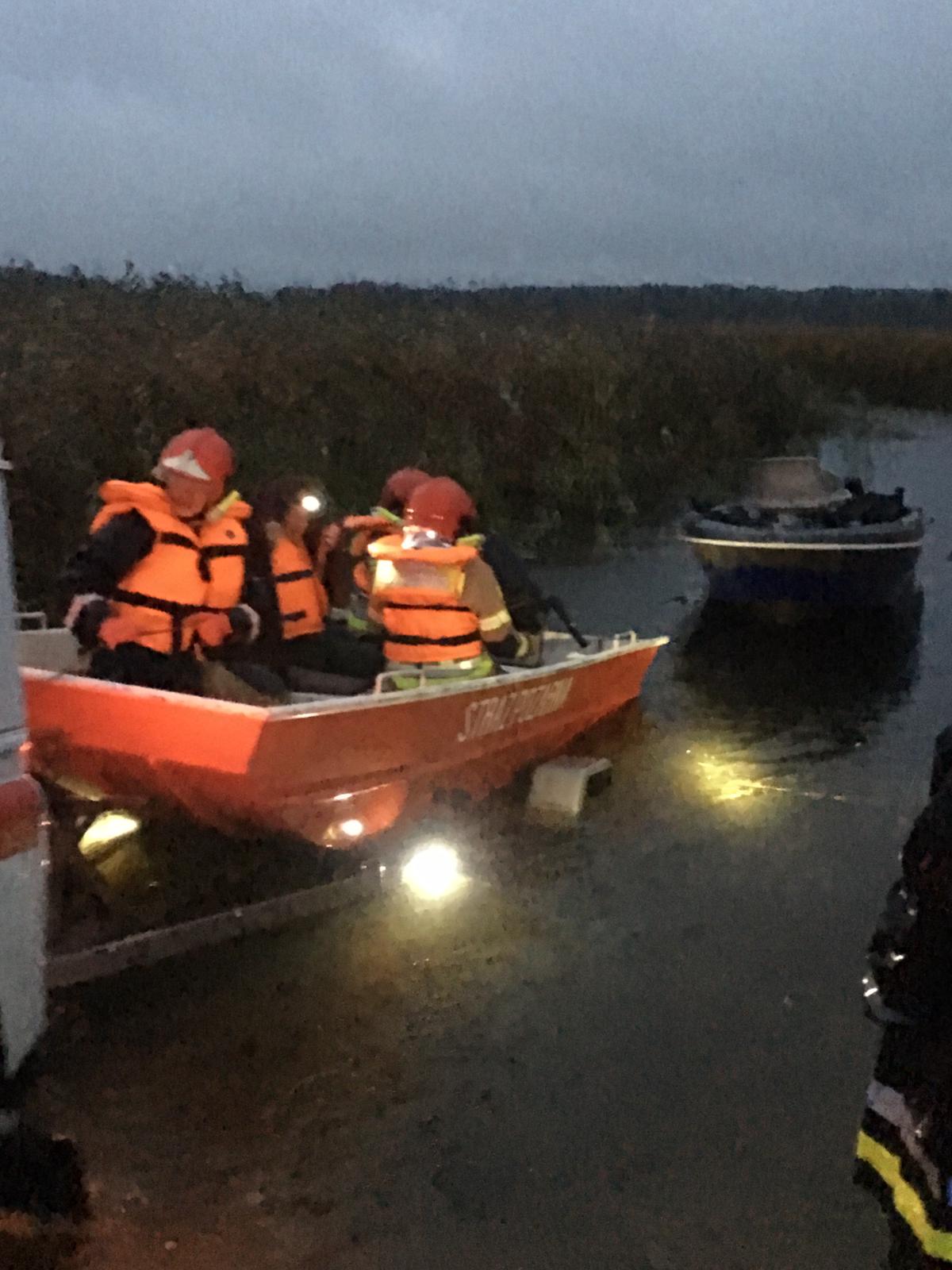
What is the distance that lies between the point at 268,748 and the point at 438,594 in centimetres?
159

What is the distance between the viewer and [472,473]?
15.6 meters

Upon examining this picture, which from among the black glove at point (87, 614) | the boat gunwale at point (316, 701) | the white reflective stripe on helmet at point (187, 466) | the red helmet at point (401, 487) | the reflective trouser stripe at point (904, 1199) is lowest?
the boat gunwale at point (316, 701)

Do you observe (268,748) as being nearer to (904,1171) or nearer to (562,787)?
(562,787)

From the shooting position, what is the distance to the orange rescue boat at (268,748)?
5.09 metres

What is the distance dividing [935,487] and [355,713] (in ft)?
57.5

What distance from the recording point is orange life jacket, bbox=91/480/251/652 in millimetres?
5453

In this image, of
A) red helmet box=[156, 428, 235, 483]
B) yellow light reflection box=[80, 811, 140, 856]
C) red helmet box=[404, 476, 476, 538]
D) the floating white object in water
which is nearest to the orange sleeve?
red helmet box=[404, 476, 476, 538]

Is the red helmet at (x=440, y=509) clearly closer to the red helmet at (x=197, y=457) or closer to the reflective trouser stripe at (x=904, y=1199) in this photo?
the red helmet at (x=197, y=457)

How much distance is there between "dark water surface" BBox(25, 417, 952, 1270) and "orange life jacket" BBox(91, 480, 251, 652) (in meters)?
1.43

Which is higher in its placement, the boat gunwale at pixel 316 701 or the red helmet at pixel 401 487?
the red helmet at pixel 401 487

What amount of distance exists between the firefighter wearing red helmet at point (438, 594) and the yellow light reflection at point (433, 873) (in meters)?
0.85

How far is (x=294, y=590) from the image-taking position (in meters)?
6.59

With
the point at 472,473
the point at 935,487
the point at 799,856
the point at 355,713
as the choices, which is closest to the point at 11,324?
the point at 472,473

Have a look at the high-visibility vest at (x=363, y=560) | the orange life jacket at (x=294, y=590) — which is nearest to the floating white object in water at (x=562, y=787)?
the high-visibility vest at (x=363, y=560)
